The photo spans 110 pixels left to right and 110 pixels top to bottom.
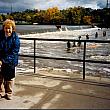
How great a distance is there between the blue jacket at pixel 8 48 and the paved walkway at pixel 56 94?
0.75 meters

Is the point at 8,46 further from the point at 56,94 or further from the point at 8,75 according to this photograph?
the point at 56,94

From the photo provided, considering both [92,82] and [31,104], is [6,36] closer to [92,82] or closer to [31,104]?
[31,104]

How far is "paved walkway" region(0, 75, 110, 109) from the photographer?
4.63 metres

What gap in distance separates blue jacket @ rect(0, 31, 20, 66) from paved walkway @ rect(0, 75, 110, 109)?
2.47 feet

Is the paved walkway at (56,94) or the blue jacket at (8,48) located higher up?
the blue jacket at (8,48)

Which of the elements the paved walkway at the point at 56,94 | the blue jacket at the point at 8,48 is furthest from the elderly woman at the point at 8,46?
the paved walkway at the point at 56,94

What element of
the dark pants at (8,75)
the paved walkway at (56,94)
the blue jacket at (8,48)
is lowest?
the paved walkway at (56,94)

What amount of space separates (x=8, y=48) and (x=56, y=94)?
4.47 feet

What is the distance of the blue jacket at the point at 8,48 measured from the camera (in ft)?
15.3

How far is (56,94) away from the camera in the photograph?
530 cm

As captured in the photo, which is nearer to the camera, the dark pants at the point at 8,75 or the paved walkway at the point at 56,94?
the paved walkway at the point at 56,94

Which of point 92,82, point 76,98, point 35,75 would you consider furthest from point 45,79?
point 76,98

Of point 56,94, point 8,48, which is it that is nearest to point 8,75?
point 8,48

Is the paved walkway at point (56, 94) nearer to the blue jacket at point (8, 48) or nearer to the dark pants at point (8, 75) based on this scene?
the dark pants at point (8, 75)
